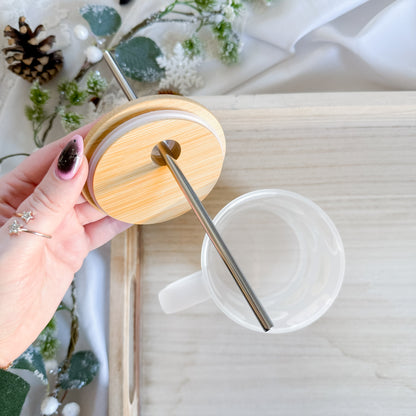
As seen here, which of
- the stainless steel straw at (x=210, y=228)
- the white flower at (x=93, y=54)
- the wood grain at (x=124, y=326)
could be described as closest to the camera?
the stainless steel straw at (x=210, y=228)

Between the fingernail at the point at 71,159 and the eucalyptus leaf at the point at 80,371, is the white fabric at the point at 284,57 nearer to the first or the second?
the eucalyptus leaf at the point at 80,371

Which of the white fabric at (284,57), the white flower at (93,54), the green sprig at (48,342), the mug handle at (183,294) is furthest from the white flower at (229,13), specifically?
the green sprig at (48,342)

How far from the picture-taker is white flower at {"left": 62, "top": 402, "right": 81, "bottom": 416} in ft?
→ 1.58

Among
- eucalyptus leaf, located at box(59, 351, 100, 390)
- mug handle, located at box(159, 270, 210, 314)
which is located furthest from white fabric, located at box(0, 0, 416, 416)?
mug handle, located at box(159, 270, 210, 314)

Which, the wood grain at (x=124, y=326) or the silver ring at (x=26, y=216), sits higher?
the silver ring at (x=26, y=216)

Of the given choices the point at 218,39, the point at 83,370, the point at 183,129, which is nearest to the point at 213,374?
the point at 83,370

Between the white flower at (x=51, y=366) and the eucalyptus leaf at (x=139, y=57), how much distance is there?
12.5 inches

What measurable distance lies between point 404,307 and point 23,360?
0.37 meters

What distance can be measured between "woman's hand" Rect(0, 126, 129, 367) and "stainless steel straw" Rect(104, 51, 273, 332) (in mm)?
62

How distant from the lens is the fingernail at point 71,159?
352mm

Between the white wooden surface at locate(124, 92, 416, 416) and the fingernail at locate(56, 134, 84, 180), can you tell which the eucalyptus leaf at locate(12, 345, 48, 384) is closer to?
the white wooden surface at locate(124, 92, 416, 416)

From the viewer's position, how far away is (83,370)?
1.59ft

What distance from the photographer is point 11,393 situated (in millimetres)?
435

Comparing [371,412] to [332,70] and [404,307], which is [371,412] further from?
[332,70]
